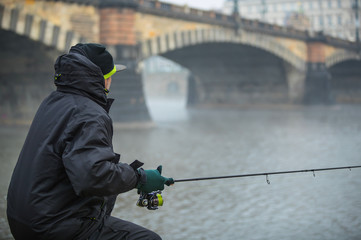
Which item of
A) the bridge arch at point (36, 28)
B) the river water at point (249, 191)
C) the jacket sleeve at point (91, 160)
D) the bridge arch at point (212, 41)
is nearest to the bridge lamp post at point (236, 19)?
the bridge arch at point (212, 41)

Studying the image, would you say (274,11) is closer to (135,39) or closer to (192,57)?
(192,57)

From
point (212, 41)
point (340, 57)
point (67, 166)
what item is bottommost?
point (340, 57)

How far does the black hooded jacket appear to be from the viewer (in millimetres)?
2240

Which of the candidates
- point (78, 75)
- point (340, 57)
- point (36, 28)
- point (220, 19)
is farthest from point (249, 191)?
point (340, 57)

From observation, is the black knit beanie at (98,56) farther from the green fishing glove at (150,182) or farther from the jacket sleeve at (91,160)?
the green fishing glove at (150,182)

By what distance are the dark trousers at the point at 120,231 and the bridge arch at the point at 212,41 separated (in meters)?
17.3

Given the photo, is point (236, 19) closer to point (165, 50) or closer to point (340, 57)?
point (165, 50)

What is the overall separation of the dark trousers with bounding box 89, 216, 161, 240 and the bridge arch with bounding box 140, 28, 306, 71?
681 inches

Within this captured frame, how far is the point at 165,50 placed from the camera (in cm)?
2103

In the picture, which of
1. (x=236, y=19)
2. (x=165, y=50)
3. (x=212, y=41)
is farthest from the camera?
(x=236, y=19)

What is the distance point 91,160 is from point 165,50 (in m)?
19.0

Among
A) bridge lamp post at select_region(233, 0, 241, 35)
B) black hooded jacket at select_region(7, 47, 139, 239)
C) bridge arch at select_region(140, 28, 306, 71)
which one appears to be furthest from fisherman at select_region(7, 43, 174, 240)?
bridge lamp post at select_region(233, 0, 241, 35)

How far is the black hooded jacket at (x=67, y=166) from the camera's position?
2.24m

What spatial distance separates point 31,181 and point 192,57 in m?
28.9
